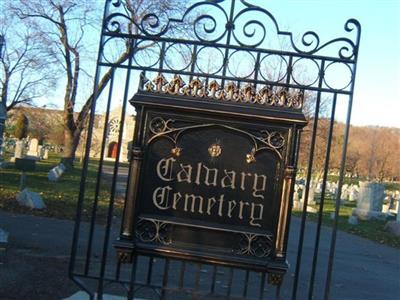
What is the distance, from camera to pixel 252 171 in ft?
12.6

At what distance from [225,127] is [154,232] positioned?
3.01 feet

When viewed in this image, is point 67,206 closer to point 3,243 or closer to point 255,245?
point 3,243

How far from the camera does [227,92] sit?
386 centimetres

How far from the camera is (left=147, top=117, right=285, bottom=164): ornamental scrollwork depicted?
3.80m

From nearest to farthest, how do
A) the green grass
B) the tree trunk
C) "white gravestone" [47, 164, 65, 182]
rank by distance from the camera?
1. the green grass
2. "white gravestone" [47, 164, 65, 182]
3. the tree trunk

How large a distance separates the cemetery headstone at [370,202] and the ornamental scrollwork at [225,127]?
21529 mm

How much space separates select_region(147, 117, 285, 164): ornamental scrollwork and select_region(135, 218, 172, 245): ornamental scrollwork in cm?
52

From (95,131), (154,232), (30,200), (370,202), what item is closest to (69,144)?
(370,202)

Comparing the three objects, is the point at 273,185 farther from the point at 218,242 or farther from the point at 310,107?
the point at 310,107

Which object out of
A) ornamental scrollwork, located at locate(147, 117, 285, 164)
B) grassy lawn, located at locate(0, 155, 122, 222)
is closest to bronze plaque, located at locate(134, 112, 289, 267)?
ornamental scrollwork, located at locate(147, 117, 285, 164)

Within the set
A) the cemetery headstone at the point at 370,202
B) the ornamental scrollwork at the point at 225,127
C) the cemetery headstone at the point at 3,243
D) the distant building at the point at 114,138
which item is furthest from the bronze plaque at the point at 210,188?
the distant building at the point at 114,138

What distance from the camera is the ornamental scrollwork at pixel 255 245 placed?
12.4 feet

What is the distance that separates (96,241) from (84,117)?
62.2ft

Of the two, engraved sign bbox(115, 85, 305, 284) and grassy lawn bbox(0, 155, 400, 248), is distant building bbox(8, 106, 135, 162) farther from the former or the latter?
engraved sign bbox(115, 85, 305, 284)
